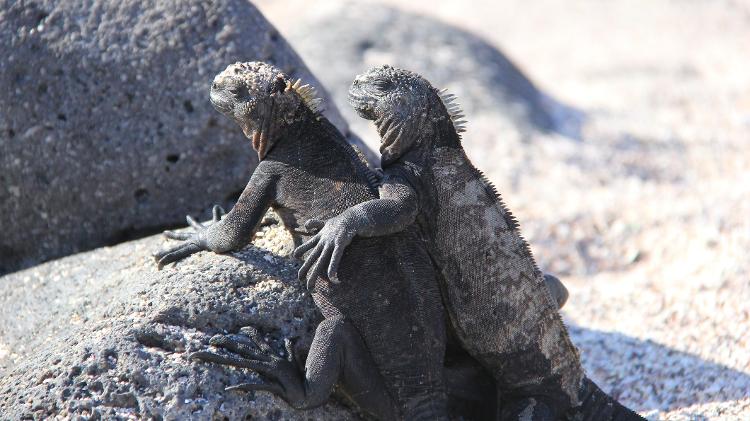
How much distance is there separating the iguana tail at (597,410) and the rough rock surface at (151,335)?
1.06 m

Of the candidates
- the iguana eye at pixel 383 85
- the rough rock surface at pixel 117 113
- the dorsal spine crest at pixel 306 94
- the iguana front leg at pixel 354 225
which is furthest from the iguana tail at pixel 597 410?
the rough rock surface at pixel 117 113

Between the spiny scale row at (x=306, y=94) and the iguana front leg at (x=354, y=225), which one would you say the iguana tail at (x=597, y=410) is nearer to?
the iguana front leg at (x=354, y=225)

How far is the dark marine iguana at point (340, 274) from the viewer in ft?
12.2

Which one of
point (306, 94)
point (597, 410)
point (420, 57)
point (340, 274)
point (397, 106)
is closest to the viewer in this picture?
point (340, 274)

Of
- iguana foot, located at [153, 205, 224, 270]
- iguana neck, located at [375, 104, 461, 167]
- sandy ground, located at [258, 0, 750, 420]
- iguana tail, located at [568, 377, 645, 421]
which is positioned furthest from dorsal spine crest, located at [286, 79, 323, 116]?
sandy ground, located at [258, 0, 750, 420]

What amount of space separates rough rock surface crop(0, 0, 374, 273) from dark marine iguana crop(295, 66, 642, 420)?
1362mm

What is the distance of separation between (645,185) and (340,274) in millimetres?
5708

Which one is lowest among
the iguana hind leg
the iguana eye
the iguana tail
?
the iguana tail

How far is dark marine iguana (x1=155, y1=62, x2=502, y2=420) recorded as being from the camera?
147 inches

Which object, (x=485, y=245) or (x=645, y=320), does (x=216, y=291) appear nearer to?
(x=485, y=245)

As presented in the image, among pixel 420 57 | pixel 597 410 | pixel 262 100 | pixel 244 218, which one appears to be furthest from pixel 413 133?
pixel 420 57

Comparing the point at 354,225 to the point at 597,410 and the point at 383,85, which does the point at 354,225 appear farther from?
the point at 597,410

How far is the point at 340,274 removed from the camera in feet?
12.6

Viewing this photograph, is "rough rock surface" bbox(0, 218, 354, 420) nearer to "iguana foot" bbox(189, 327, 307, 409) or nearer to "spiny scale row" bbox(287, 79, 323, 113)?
"iguana foot" bbox(189, 327, 307, 409)
